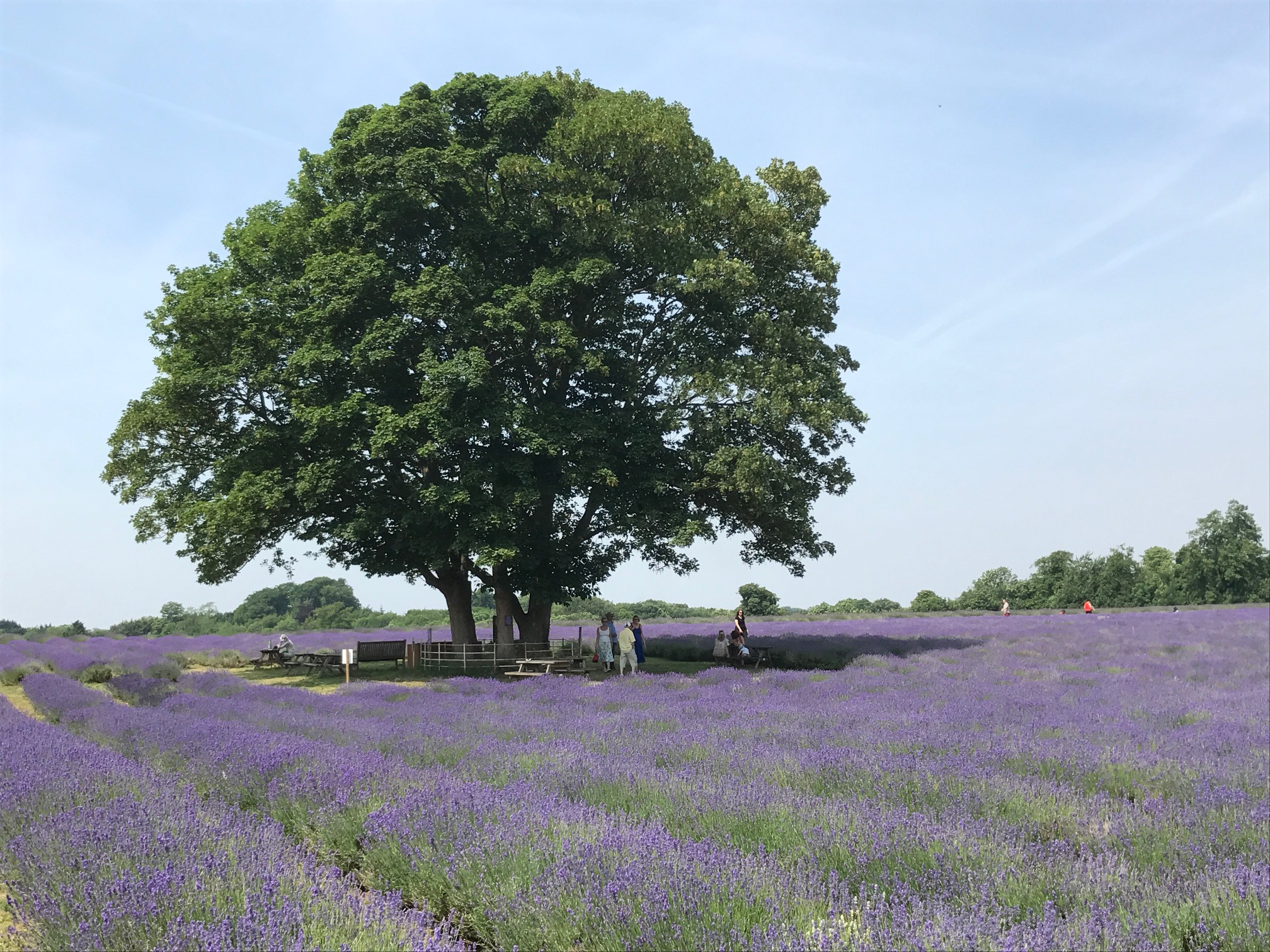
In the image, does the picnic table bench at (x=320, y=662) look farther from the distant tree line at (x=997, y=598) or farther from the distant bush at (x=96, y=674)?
the distant tree line at (x=997, y=598)

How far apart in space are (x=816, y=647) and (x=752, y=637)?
6.28 metres

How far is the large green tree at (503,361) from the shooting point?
1628cm

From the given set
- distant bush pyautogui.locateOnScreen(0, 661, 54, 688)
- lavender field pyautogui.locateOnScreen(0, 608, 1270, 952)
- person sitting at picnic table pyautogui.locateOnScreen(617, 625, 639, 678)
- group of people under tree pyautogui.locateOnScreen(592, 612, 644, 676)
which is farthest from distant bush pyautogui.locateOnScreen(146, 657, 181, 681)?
person sitting at picnic table pyautogui.locateOnScreen(617, 625, 639, 678)

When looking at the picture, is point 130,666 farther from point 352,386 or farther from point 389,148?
point 389,148

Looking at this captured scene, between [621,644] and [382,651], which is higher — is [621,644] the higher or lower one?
the higher one

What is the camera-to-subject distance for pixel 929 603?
59750mm

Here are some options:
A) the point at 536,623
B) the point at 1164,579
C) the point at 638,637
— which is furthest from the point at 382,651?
the point at 1164,579

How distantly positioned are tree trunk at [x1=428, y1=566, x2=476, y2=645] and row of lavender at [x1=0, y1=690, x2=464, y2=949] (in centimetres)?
1417

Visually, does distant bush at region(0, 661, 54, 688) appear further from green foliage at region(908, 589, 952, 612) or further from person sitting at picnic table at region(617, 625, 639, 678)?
green foliage at region(908, 589, 952, 612)

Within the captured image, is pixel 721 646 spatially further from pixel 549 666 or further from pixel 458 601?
pixel 458 601

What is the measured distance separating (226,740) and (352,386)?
11.3 meters

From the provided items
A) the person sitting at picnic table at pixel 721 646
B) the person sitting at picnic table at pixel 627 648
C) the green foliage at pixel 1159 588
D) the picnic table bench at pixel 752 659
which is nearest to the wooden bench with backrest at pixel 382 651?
the person sitting at picnic table at pixel 627 648

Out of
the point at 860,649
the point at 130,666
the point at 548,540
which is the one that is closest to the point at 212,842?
the point at 548,540

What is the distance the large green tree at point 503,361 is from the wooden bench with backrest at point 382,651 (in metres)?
3.24
